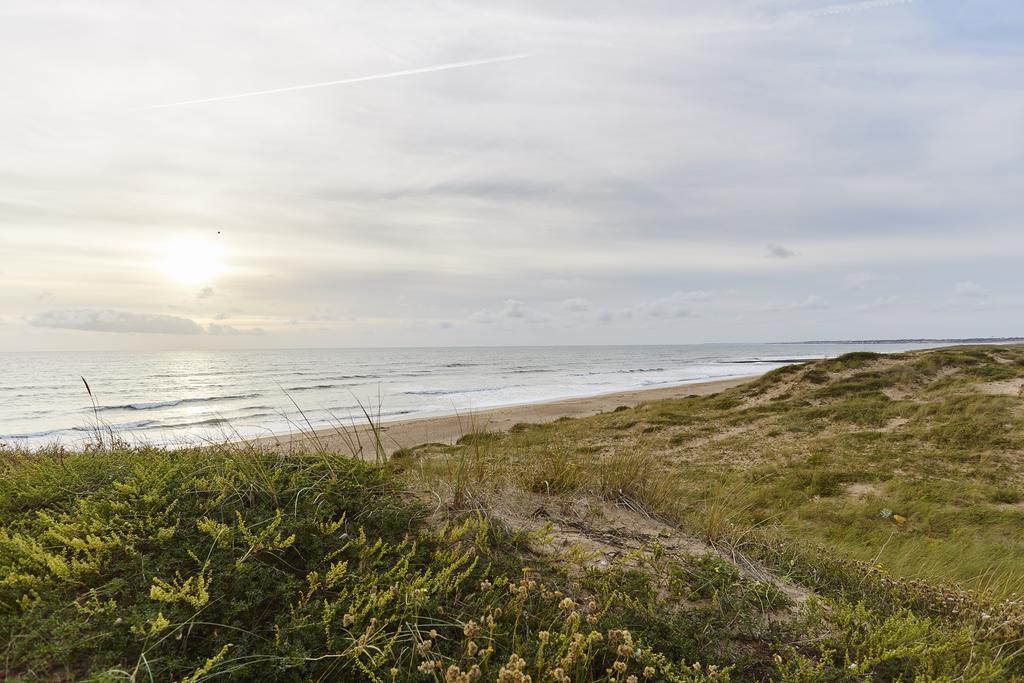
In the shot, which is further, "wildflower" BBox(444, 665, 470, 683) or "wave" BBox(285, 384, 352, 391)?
"wave" BBox(285, 384, 352, 391)

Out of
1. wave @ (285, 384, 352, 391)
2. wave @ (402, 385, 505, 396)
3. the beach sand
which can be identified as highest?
wave @ (285, 384, 352, 391)

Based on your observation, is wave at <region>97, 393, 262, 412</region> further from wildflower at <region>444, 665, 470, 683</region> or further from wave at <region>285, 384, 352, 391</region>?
wildflower at <region>444, 665, 470, 683</region>

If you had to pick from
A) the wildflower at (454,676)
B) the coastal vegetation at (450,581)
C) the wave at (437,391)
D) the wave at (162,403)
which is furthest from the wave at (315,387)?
the wildflower at (454,676)

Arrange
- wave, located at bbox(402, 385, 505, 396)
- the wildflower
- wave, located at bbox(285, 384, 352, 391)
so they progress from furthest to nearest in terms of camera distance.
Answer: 1. wave, located at bbox(285, 384, 352, 391)
2. wave, located at bbox(402, 385, 505, 396)
3. the wildflower

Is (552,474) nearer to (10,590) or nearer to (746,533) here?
(746,533)

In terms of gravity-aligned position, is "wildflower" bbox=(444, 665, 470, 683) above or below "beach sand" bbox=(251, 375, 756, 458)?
above

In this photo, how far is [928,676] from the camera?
277cm

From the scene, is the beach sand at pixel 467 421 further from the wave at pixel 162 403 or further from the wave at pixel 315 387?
the wave at pixel 315 387

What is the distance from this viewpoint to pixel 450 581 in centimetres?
317

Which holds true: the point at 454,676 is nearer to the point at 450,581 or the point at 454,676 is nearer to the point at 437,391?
the point at 450,581

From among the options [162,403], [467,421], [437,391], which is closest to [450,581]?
[467,421]

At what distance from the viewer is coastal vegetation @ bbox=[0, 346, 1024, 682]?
250 cm

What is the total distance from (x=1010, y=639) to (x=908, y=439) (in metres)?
9.51

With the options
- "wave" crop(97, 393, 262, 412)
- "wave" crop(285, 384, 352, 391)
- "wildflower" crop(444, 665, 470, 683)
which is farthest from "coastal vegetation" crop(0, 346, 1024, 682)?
"wave" crop(285, 384, 352, 391)
